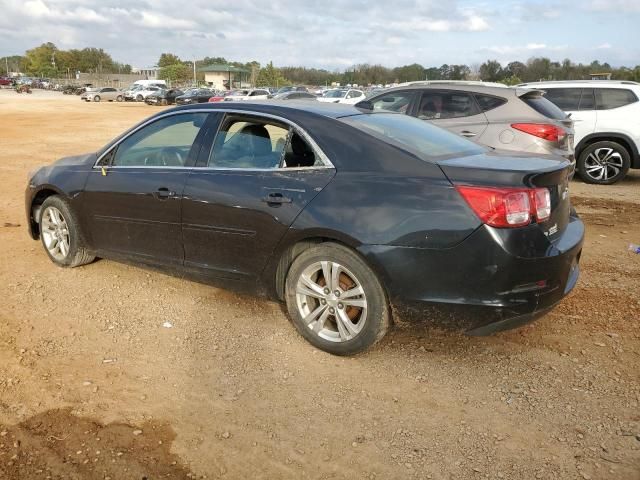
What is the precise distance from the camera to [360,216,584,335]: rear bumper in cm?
309

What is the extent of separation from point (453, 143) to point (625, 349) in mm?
1809

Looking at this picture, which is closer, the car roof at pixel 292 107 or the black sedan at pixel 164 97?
the car roof at pixel 292 107

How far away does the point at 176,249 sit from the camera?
4.29 m

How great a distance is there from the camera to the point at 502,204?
308cm

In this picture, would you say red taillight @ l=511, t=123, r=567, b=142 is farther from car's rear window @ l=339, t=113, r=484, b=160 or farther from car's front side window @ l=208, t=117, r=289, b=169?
car's front side window @ l=208, t=117, r=289, b=169

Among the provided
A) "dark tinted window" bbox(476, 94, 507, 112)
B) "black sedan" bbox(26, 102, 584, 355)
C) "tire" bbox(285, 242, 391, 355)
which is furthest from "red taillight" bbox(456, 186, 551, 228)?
"dark tinted window" bbox(476, 94, 507, 112)

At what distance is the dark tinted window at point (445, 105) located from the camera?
800 cm

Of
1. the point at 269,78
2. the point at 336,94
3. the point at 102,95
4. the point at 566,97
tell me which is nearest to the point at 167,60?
the point at 269,78

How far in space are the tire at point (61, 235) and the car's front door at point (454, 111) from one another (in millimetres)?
4743

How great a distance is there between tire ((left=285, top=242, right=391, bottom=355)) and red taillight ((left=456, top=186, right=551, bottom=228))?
730 millimetres

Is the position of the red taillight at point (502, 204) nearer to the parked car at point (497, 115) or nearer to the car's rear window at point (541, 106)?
the parked car at point (497, 115)

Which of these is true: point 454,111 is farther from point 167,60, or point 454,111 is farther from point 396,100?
point 167,60

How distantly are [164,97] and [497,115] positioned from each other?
47130mm

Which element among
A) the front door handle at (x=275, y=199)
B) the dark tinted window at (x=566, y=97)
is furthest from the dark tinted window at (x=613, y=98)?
the front door handle at (x=275, y=199)
